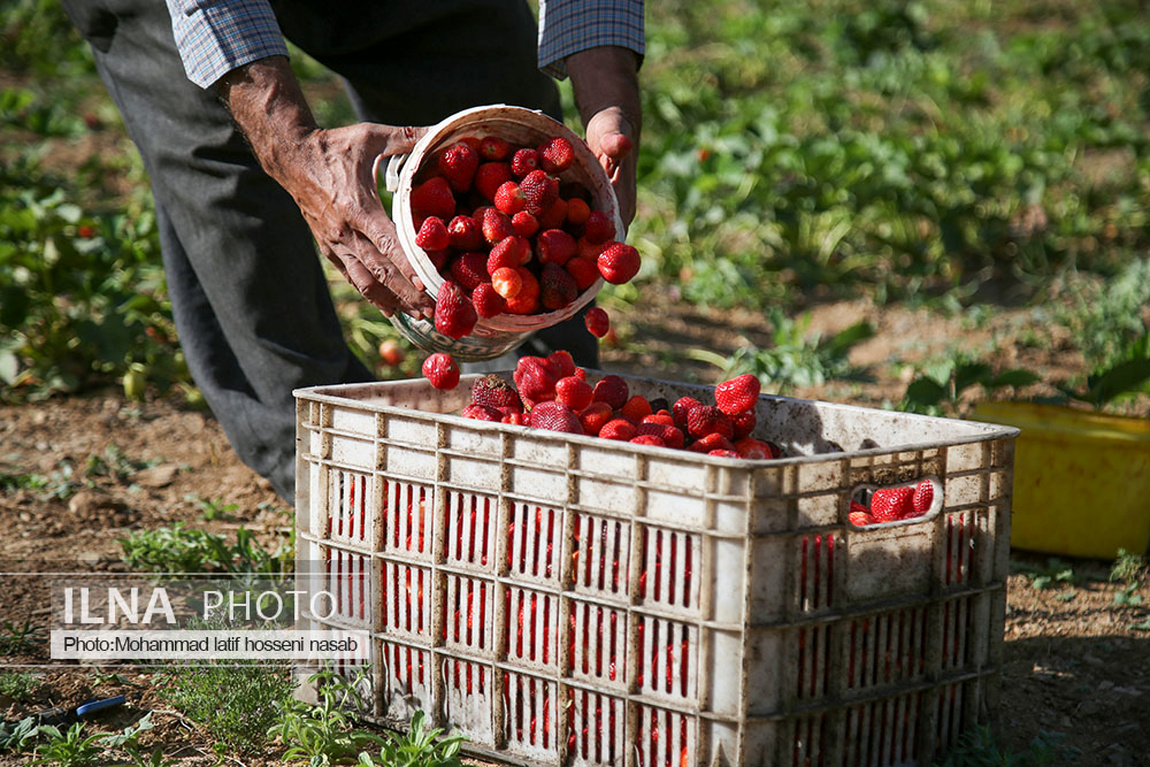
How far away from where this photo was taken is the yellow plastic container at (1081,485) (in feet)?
8.50

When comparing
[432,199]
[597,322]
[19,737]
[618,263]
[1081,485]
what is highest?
[432,199]

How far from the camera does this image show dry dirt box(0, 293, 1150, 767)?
1976 mm

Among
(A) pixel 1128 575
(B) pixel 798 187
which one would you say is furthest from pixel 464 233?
→ (B) pixel 798 187

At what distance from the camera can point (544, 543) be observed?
168cm

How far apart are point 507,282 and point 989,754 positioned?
1.00 metres

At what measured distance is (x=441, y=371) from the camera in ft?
6.73

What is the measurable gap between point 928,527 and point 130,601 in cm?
152

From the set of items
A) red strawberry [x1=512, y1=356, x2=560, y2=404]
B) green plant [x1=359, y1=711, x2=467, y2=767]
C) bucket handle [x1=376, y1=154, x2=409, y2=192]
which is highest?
bucket handle [x1=376, y1=154, x2=409, y2=192]

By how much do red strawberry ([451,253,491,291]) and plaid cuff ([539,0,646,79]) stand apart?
0.75 metres

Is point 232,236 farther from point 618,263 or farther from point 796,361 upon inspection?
point 796,361

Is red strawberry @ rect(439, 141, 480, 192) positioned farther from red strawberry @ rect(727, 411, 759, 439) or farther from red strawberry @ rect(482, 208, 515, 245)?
red strawberry @ rect(727, 411, 759, 439)

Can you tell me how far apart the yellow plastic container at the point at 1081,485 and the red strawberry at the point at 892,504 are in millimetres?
933

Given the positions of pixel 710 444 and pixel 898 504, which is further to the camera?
pixel 710 444

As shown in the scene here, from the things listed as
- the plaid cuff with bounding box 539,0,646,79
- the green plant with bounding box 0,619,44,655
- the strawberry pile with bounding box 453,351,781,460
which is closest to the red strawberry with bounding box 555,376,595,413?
the strawberry pile with bounding box 453,351,781,460
